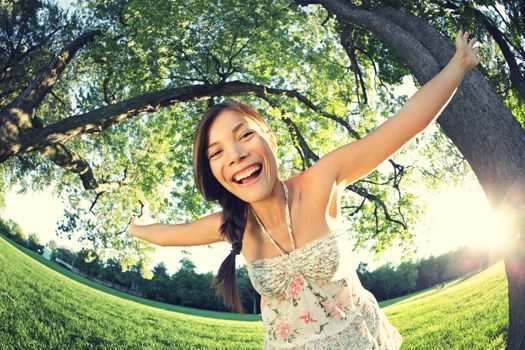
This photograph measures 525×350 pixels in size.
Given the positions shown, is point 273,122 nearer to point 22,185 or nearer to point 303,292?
point 22,185

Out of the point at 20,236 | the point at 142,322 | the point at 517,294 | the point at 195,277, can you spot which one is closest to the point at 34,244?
the point at 20,236

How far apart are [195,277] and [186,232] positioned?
75.9 ft

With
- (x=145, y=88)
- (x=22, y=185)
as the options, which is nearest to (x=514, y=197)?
(x=145, y=88)

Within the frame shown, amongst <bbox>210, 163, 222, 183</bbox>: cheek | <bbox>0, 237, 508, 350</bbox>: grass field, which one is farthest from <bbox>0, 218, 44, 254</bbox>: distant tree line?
<bbox>210, 163, 222, 183</bbox>: cheek

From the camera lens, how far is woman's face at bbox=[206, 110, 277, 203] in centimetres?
227

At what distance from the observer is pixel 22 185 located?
15.2 meters

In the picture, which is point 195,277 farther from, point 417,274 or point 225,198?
point 225,198

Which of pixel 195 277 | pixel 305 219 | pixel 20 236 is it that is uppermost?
pixel 20 236

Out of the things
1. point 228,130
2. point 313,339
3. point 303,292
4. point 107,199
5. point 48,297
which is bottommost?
point 313,339

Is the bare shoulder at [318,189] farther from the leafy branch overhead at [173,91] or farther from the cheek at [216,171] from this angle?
the leafy branch overhead at [173,91]

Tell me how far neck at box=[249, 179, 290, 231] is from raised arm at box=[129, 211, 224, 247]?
35 cm

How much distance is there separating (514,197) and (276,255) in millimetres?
3426

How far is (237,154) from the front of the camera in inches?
89.6

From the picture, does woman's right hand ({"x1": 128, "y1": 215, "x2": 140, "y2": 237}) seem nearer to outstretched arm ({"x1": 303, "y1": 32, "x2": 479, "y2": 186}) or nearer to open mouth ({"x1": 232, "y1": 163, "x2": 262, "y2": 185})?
open mouth ({"x1": 232, "y1": 163, "x2": 262, "y2": 185})
